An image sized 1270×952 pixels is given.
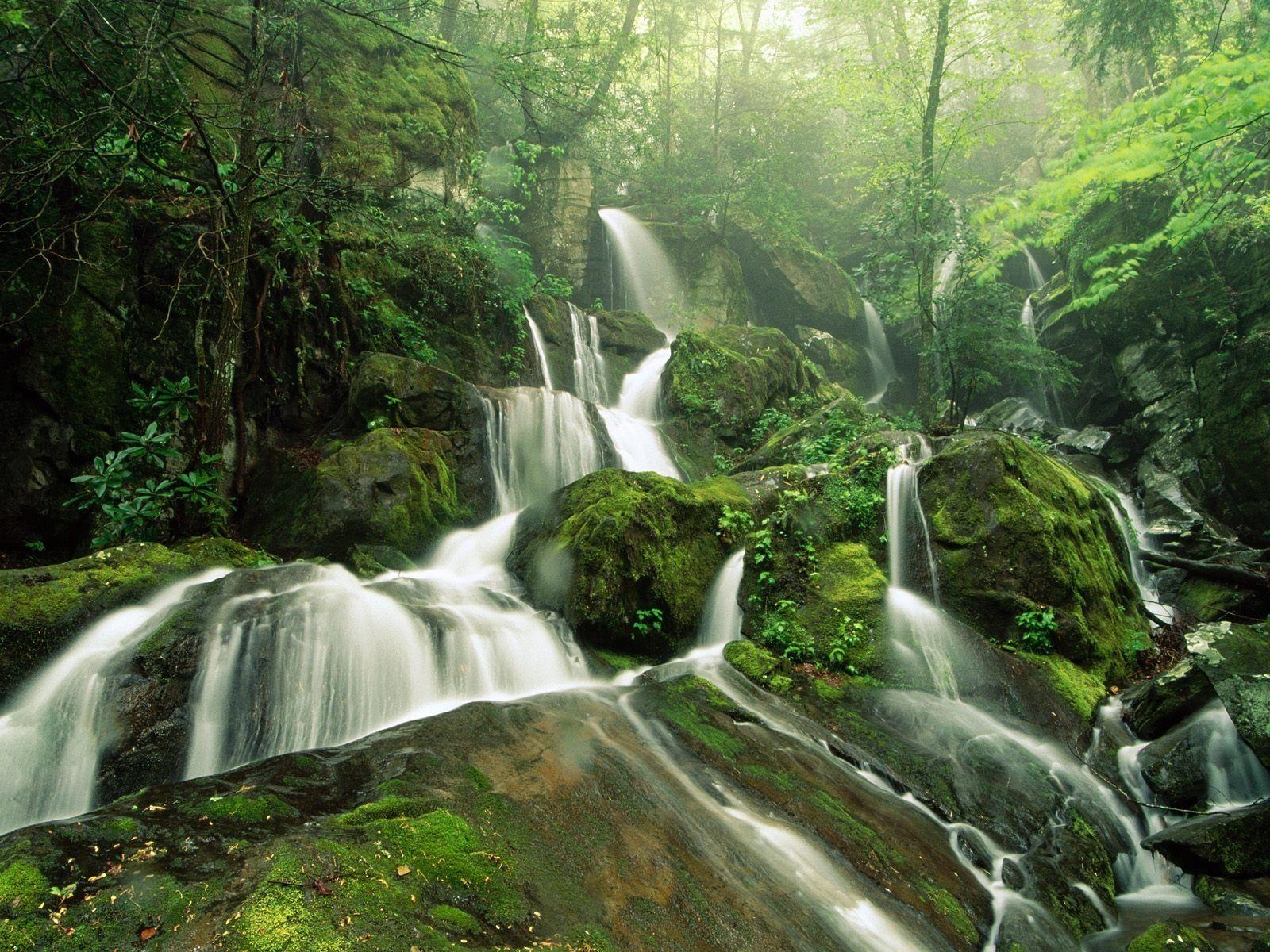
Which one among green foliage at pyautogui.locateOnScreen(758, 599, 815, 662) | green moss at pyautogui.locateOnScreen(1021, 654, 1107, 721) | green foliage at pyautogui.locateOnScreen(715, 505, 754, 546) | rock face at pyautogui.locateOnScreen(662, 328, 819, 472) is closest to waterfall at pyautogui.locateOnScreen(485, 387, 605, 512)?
rock face at pyautogui.locateOnScreen(662, 328, 819, 472)

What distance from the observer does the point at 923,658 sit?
621cm

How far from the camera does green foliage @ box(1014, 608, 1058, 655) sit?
6340 mm

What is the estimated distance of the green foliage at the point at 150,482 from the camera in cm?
641

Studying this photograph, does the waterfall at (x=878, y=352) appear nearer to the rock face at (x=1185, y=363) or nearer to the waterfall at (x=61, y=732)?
the rock face at (x=1185, y=363)

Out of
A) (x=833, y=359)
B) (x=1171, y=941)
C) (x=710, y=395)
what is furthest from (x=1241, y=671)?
(x=833, y=359)

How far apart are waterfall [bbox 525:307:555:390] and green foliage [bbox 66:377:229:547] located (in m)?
7.11

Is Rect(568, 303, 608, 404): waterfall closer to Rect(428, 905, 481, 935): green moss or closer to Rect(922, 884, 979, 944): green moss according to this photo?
Rect(922, 884, 979, 944): green moss

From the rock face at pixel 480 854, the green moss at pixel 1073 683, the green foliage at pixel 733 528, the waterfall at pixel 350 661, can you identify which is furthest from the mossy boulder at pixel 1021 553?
the waterfall at pixel 350 661

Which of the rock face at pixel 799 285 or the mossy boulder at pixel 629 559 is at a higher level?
the rock face at pixel 799 285

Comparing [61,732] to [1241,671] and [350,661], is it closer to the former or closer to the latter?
[350,661]

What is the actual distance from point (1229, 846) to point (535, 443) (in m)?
8.95

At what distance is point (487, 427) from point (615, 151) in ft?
55.4

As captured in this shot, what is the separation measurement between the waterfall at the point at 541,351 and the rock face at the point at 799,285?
10640mm

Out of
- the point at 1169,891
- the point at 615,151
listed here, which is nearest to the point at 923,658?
the point at 1169,891
